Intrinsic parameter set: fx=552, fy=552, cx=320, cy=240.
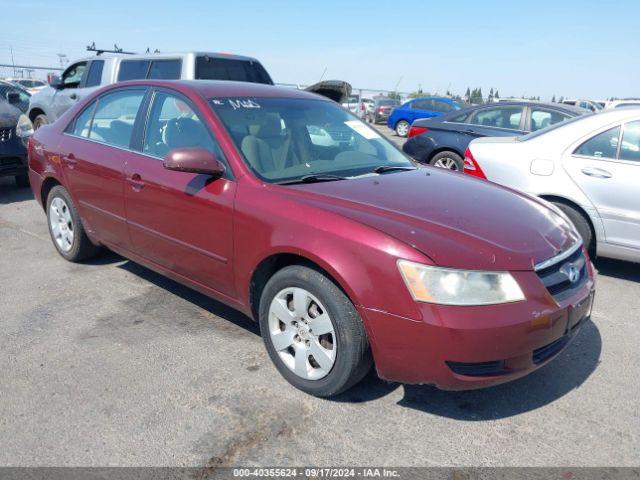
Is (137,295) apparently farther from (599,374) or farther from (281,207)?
(599,374)

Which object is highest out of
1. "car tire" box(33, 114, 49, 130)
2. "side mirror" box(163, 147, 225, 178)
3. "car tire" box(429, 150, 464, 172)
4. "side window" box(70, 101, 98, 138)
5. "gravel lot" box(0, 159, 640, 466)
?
"side window" box(70, 101, 98, 138)

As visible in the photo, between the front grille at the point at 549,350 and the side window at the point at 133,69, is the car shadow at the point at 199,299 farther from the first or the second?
the side window at the point at 133,69

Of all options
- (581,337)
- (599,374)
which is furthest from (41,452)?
(581,337)

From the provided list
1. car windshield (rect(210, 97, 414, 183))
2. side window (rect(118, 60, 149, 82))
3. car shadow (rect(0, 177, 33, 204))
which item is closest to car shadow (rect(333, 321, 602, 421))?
car windshield (rect(210, 97, 414, 183))

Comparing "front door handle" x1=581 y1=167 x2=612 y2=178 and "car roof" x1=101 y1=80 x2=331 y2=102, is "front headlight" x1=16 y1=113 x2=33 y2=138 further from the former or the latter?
"front door handle" x1=581 y1=167 x2=612 y2=178

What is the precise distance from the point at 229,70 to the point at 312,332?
21.5 ft

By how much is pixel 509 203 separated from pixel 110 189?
273 centimetres

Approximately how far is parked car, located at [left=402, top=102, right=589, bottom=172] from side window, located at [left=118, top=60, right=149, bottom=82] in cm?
412

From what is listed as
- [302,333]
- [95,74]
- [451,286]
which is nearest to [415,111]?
[95,74]

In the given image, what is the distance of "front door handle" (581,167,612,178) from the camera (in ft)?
15.1

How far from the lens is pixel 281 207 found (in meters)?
2.89

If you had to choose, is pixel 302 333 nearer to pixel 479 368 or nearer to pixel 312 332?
pixel 312 332

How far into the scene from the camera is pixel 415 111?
19.2 metres

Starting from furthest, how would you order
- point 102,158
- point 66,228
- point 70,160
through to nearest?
point 66,228 → point 70,160 → point 102,158
